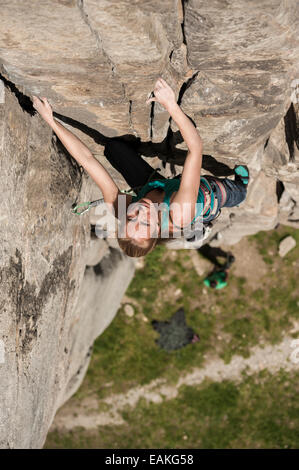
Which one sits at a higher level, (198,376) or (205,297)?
(205,297)

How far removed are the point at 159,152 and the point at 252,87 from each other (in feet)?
5.33

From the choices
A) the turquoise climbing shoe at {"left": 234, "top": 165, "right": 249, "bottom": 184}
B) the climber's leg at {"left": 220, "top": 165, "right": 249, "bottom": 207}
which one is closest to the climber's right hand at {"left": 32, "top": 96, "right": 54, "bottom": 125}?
the climber's leg at {"left": 220, "top": 165, "right": 249, "bottom": 207}

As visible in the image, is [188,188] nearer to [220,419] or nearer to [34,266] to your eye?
[34,266]

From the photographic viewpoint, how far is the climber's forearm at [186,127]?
3.57 meters

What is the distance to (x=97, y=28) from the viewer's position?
3.13 m

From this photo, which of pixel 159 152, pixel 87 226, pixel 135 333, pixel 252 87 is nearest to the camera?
pixel 252 87

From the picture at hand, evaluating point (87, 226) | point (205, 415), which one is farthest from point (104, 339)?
point (87, 226)

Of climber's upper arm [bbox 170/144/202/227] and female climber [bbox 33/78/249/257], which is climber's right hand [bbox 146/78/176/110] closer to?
female climber [bbox 33/78/249/257]

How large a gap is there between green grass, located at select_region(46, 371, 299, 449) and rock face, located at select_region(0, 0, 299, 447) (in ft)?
12.0

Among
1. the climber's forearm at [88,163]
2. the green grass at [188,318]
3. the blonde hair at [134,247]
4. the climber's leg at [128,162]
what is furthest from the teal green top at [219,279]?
the blonde hair at [134,247]

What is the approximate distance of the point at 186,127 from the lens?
3611mm

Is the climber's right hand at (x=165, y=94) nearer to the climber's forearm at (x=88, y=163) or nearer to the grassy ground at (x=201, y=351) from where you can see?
the climber's forearm at (x=88, y=163)
